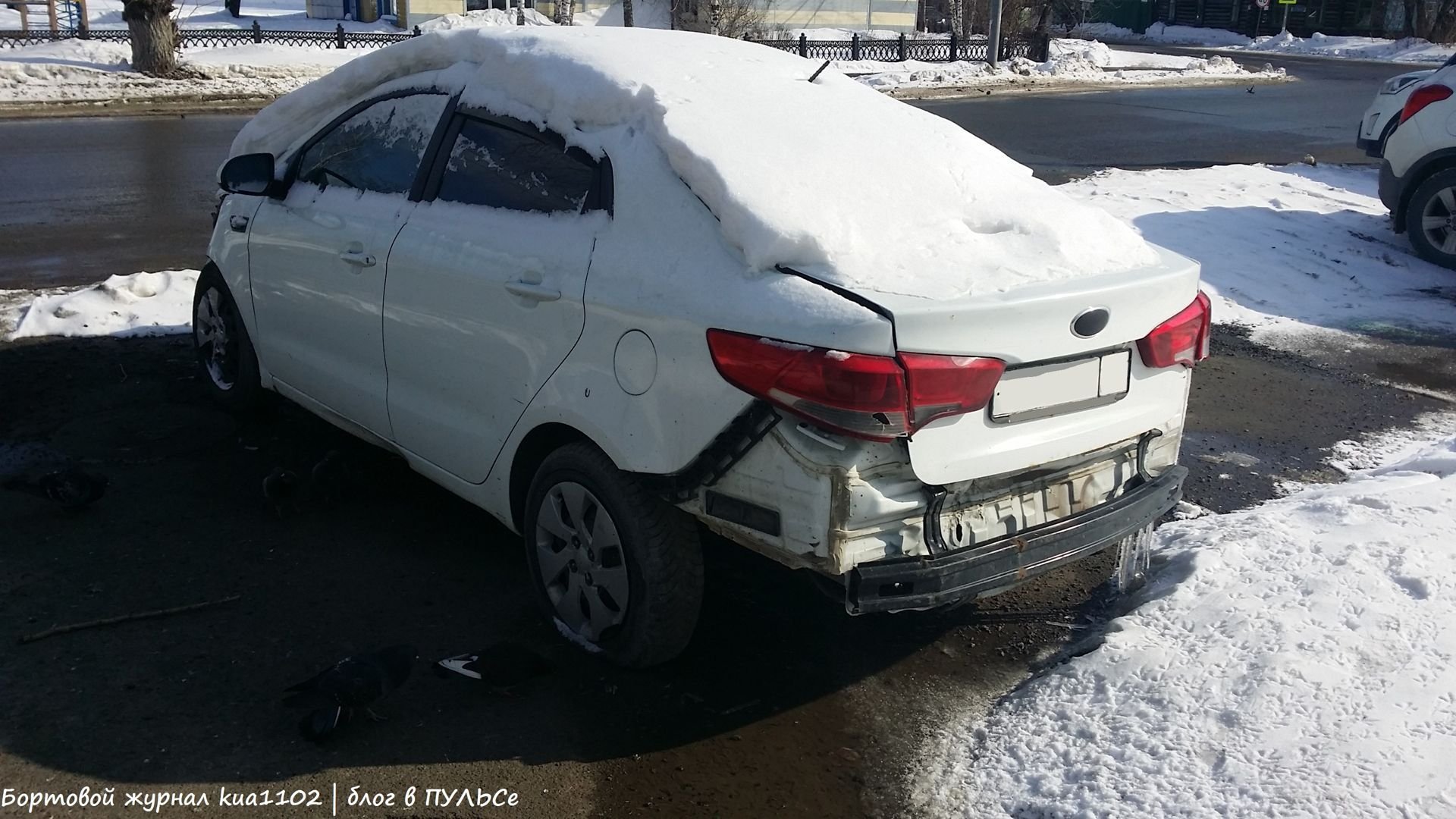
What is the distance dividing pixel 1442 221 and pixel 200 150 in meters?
12.9

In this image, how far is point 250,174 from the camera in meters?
4.90

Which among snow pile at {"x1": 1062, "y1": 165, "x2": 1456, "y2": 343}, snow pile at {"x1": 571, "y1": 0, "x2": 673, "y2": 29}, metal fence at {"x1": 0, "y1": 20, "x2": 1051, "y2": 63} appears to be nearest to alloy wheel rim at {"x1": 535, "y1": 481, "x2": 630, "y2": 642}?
snow pile at {"x1": 1062, "y1": 165, "x2": 1456, "y2": 343}

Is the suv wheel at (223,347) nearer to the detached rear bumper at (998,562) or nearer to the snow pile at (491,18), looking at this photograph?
the detached rear bumper at (998,562)

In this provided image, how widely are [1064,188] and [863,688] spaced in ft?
29.4

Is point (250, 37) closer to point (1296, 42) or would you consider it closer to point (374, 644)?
point (374, 644)

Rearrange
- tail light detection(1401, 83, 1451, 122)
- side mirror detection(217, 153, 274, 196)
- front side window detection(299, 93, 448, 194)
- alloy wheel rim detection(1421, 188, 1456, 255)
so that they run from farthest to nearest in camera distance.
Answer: tail light detection(1401, 83, 1451, 122)
alloy wheel rim detection(1421, 188, 1456, 255)
side mirror detection(217, 153, 274, 196)
front side window detection(299, 93, 448, 194)

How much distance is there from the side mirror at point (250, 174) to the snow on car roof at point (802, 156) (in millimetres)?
726

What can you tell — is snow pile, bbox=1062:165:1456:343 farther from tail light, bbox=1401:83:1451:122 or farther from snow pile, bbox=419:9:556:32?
snow pile, bbox=419:9:556:32

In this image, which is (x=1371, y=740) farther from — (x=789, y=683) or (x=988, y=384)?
(x=789, y=683)

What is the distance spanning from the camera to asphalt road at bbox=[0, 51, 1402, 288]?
9312 mm

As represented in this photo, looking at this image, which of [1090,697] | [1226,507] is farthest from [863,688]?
[1226,507]

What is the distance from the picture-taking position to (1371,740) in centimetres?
304

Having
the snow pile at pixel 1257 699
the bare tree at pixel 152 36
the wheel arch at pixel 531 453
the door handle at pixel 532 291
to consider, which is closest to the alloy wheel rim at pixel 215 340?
the wheel arch at pixel 531 453

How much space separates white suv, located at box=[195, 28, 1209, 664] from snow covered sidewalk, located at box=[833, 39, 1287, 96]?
71.2ft
